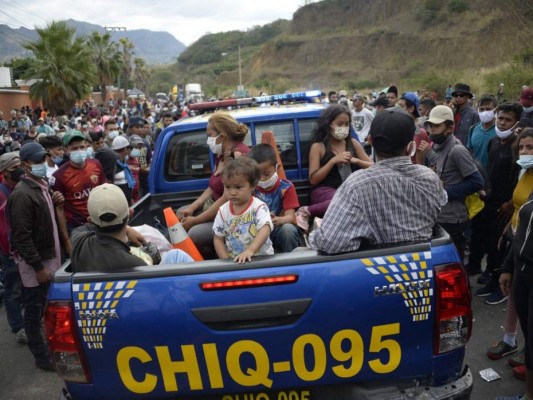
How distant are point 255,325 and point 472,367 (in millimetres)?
2703

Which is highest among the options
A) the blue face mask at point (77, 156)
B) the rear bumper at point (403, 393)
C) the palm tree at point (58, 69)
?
the palm tree at point (58, 69)

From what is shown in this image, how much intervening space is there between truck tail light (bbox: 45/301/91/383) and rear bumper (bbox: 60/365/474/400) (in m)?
0.67

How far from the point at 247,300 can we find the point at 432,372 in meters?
0.99

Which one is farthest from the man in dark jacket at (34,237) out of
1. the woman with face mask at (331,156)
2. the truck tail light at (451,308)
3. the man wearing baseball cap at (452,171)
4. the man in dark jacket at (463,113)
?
the man in dark jacket at (463,113)

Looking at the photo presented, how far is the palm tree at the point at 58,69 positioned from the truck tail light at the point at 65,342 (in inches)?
1132

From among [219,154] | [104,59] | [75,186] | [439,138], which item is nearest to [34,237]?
[75,186]

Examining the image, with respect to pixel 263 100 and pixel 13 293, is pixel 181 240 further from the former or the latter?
pixel 263 100

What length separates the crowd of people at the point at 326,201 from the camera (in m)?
2.59

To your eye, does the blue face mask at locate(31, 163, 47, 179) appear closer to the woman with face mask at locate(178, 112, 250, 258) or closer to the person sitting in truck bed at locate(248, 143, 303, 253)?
the woman with face mask at locate(178, 112, 250, 258)

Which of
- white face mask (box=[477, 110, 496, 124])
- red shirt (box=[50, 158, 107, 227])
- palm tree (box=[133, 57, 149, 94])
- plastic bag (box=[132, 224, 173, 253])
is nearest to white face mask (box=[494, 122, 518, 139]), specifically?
white face mask (box=[477, 110, 496, 124])

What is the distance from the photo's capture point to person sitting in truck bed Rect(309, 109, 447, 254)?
252 cm

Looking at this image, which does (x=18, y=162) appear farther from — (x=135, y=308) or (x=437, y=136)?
(x=437, y=136)

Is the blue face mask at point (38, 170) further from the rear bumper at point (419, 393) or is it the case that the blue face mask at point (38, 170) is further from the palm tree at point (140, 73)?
the palm tree at point (140, 73)

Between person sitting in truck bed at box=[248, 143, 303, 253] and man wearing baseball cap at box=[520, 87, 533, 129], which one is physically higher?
man wearing baseball cap at box=[520, 87, 533, 129]
